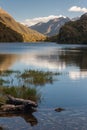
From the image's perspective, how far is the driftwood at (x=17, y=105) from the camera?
21.3 metres

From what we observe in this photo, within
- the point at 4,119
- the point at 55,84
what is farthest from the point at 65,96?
the point at 4,119

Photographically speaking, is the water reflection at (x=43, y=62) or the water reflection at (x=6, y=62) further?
the water reflection at (x=43, y=62)

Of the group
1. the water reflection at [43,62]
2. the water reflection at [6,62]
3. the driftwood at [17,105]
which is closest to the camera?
the driftwood at [17,105]

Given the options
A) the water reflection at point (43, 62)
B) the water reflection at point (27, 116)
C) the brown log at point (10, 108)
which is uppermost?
the brown log at point (10, 108)

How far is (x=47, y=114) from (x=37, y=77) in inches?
718

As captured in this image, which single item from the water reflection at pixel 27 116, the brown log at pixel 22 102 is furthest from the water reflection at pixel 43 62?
the water reflection at pixel 27 116

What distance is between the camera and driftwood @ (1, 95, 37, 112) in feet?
69.9

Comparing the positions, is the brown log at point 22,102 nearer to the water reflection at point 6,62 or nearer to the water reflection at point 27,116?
the water reflection at point 27,116

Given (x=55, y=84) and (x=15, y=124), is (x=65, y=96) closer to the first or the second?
(x=55, y=84)

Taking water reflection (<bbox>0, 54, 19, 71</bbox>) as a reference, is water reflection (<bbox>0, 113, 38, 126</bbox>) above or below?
above

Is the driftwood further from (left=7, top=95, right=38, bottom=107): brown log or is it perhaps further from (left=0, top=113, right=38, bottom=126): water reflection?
(left=0, top=113, right=38, bottom=126): water reflection

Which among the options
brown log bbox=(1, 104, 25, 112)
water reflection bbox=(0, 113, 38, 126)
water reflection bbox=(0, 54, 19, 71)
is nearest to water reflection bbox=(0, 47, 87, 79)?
water reflection bbox=(0, 54, 19, 71)

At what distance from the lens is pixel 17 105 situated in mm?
21953

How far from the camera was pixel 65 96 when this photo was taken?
29000mm
